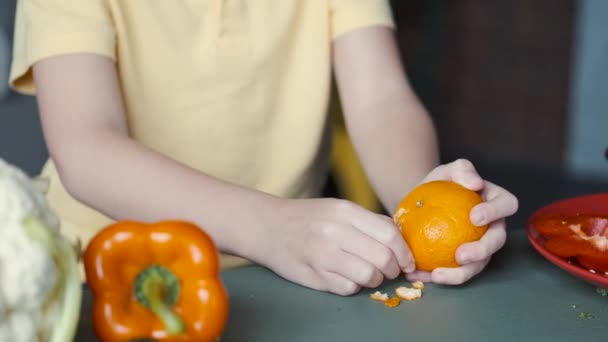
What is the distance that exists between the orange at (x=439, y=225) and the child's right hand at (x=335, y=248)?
0.06 ft

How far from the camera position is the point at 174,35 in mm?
Result: 1156

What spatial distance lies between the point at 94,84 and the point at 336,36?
15.2 inches

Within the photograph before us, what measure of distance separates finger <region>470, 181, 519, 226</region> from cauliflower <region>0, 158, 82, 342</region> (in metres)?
0.42

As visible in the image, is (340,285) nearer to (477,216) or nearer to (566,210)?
(477,216)

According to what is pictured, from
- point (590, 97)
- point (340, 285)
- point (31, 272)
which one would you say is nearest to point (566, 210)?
point (340, 285)

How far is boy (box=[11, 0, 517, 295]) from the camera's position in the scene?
2.77 feet

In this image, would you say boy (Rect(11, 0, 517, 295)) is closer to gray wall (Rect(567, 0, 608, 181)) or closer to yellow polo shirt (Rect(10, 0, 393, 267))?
yellow polo shirt (Rect(10, 0, 393, 267))

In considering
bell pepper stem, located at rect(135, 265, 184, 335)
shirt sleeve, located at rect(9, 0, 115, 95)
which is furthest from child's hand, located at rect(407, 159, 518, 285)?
shirt sleeve, located at rect(9, 0, 115, 95)

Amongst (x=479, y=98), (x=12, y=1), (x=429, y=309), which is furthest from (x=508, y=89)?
(x=429, y=309)

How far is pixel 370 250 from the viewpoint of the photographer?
80 cm

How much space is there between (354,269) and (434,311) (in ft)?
0.28

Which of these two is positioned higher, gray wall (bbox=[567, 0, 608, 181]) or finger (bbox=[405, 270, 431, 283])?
finger (bbox=[405, 270, 431, 283])

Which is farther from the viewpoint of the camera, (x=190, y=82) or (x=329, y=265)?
(x=190, y=82)

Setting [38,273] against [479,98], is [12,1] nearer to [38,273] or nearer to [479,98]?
[38,273]
